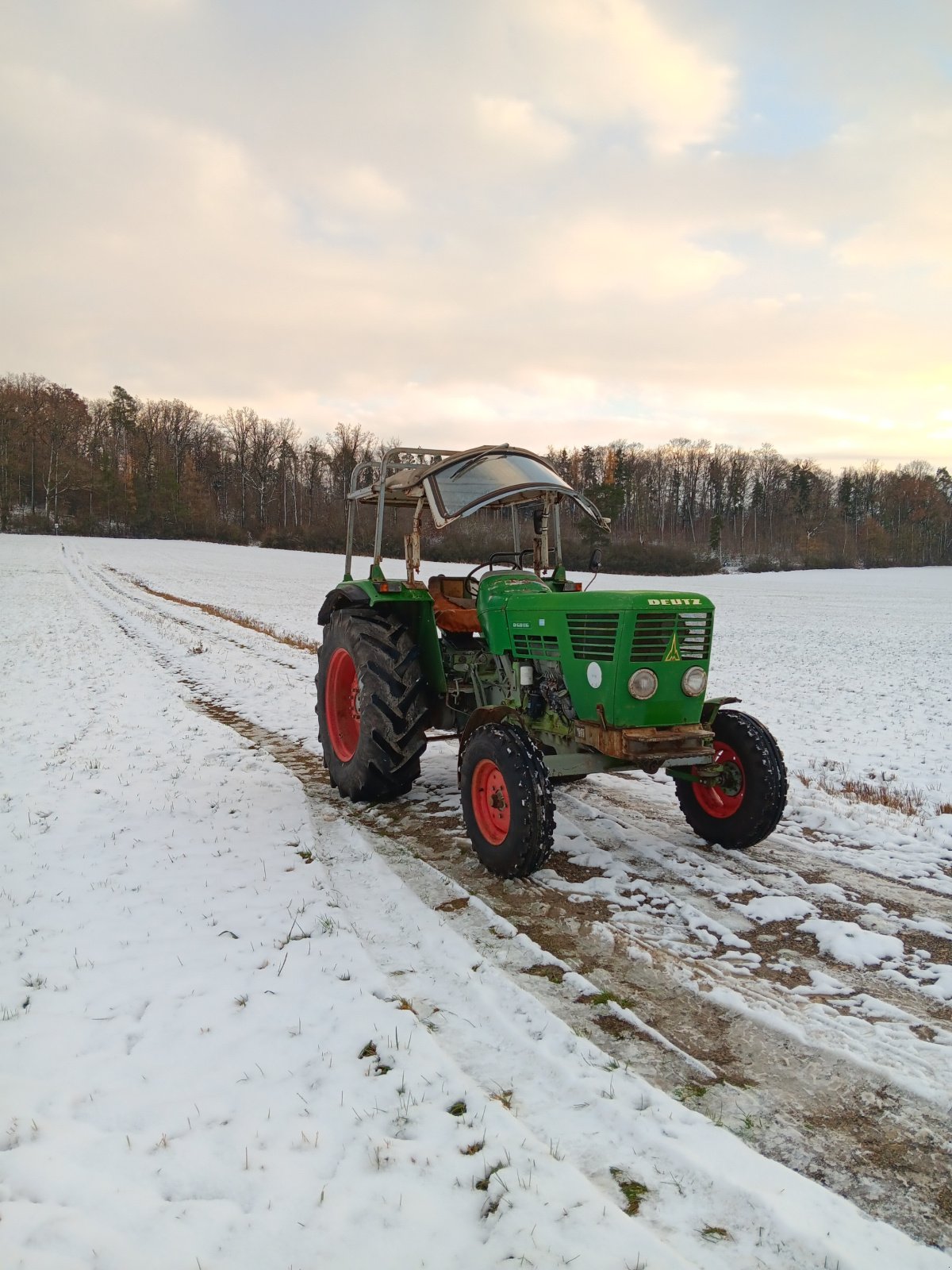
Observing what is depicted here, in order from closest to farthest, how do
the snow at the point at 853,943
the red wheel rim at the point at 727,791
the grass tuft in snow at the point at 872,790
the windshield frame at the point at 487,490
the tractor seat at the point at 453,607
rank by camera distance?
the snow at the point at 853,943
the red wheel rim at the point at 727,791
the windshield frame at the point at 487,490
the tractor seat at the point at 453,607
the grass tuft in snow at the point at 872,790

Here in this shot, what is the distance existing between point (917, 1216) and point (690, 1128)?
60cm

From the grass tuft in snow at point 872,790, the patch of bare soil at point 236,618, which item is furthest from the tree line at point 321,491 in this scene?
the grass tuft in snow at point 872,790

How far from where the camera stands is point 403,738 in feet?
16.9

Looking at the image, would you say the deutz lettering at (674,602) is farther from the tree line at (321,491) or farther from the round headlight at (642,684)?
the tree line at (321,491)

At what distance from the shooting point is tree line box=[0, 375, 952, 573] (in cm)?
5404

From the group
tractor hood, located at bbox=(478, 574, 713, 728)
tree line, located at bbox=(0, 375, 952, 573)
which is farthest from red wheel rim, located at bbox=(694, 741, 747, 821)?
tree line, located at bbox=(0, 375, 952, 573)

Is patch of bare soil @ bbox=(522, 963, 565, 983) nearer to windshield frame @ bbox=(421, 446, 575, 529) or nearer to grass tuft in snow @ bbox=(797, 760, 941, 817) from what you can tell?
windshield frame @ bbox=(421, 446, 575, 529)

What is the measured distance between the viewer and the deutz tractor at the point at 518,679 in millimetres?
4086

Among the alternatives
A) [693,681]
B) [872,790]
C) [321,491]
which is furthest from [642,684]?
[321,491]

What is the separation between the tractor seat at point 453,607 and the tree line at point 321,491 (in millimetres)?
33200

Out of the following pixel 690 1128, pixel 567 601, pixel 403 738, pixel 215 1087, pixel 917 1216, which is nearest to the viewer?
pixel 917 1216

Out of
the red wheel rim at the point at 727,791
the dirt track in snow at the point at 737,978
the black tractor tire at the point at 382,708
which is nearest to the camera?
the dirt track in snow at the point at 737,978

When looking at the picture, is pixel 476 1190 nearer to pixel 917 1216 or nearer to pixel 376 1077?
pixel 376 1077

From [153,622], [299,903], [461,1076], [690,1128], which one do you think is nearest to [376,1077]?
[461,1076]
